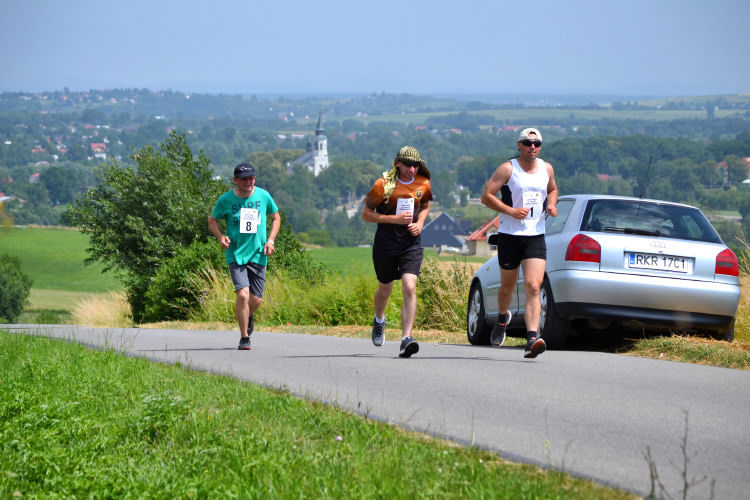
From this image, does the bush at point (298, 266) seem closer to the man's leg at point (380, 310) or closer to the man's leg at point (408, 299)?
the man's leg at point (380, 310)

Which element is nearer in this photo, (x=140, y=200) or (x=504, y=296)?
(x=504, y=296)

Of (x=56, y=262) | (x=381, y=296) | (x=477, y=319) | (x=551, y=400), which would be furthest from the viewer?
(x=56, y=262)

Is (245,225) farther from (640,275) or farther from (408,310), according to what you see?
(640,275)

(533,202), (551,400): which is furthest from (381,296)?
(551,400)

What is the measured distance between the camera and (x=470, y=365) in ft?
29.3

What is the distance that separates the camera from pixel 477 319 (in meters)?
12.1

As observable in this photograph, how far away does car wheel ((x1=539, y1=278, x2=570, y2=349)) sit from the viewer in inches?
397

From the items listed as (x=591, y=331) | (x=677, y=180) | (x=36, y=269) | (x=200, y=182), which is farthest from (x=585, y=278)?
(x=677, y=180)

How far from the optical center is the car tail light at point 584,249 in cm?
976

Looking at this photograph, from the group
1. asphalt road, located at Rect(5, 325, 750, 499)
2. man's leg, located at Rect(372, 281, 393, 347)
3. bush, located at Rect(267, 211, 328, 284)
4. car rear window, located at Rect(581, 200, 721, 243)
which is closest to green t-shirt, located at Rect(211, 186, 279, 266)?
asphalt road, located at Rect(5, 325, 750, 499)

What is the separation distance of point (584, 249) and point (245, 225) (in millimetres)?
3337

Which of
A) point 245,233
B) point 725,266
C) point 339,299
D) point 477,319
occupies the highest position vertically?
point 245,233

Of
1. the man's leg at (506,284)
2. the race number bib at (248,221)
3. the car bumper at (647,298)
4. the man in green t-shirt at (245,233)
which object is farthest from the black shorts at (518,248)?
the race number bib at (248,221)

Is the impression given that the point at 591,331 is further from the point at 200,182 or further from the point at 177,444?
the point at 200,182
